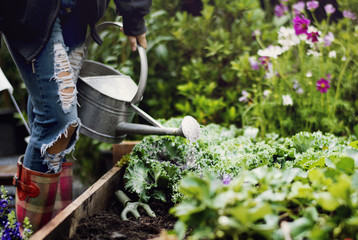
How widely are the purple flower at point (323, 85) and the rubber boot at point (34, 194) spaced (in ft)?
5.22

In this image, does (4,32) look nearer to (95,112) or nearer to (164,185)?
(95,112)

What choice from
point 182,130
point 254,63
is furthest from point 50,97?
point 254,63

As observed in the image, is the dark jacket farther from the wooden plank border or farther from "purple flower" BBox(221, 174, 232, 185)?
"purple flower" BBox(221, 174, 232, 185)

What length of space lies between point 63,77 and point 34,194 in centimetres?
47

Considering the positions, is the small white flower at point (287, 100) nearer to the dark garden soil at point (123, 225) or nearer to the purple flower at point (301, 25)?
the purple flower at point (301, 25)

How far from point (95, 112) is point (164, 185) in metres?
0.47

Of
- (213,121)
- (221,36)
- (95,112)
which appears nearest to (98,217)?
(95,112)

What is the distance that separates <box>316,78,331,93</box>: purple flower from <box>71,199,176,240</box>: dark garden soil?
3.92 ft

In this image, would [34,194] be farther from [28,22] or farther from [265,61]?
[265,61]

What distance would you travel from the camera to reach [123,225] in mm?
1514

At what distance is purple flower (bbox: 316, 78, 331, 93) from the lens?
2250 millimetres

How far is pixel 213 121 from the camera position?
278 cm

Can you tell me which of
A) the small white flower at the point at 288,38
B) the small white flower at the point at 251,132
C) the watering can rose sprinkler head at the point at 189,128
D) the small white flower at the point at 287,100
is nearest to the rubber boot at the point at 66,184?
the watering can rose sprinkler head at the point at 189,128

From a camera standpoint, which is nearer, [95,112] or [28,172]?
[28,172]
